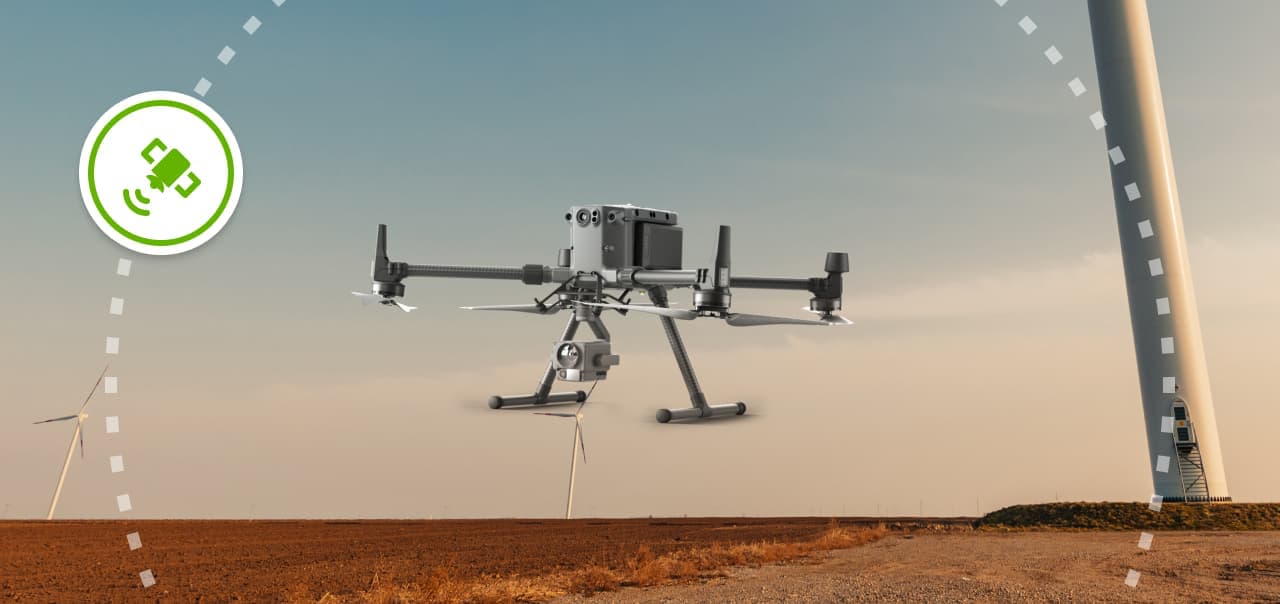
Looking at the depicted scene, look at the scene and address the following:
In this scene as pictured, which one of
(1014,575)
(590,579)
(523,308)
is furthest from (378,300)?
(1014,575)

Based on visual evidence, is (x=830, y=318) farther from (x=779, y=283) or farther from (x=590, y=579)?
(x=590, y=579)

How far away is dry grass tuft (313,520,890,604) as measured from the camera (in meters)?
27.9

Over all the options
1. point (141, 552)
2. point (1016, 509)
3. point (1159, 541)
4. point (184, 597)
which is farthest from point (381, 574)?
point (1016, 509)

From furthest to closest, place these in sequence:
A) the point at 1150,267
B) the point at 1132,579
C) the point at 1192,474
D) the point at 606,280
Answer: the point at 1192,474, the point at 1150,267, the point at 1132,579, the point at 606,280

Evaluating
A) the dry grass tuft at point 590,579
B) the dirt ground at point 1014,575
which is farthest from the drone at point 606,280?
the dirt ground at point 1014,575

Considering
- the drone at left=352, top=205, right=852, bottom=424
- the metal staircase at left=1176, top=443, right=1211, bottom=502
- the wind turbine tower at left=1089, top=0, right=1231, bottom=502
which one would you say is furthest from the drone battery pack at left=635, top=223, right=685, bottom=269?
the metal staircase at left=1176, top=443, right=1211, bottom=502

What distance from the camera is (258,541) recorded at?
48.6 m

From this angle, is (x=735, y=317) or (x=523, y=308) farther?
(x=523, y=308)

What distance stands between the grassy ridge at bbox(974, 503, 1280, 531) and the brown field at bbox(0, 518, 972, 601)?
530 centimetres

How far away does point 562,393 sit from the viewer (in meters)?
A: 20.6

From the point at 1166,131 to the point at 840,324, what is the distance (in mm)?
42259

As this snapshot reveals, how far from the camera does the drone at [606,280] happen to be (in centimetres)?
1728

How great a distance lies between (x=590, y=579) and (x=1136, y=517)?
114 ft

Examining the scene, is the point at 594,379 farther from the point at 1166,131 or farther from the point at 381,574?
the point at 1166,131
